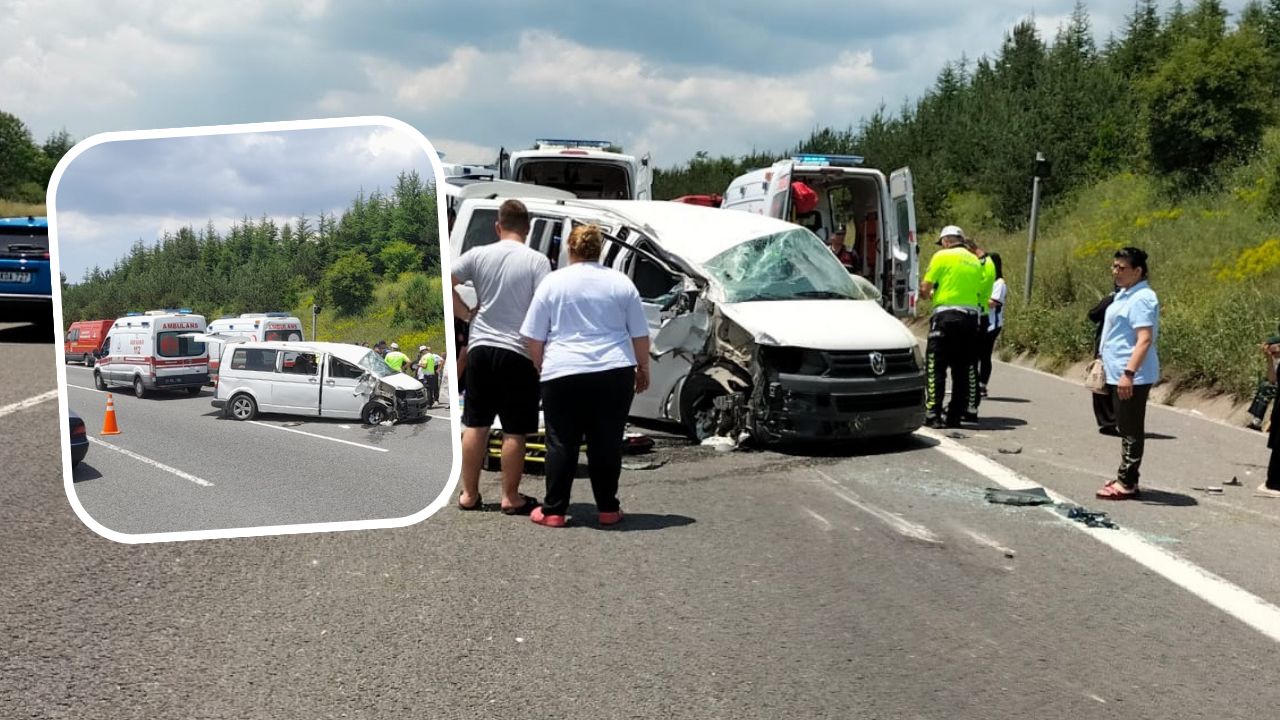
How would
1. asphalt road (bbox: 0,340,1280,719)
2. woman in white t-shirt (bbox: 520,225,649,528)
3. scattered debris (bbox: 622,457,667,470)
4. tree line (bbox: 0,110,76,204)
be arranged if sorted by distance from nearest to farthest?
asphalt road (bbox: 0,340,1280,719) < woman in white t-shirt (bbox: 520,225,649,528) < scattered debris (bbox: 622,457,667,470) < tree line (bbox: 0,110,76,204)

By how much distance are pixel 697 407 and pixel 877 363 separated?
1.57m

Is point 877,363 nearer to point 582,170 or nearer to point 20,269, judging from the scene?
point 20,269

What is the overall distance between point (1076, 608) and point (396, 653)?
10.4 ft

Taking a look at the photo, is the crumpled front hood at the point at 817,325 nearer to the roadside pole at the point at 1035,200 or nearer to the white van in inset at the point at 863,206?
the white van in inset at the point at 863,206

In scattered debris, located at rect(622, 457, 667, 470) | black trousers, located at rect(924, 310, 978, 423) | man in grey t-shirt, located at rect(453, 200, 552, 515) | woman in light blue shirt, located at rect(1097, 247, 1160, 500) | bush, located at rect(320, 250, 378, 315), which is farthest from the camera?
black trousers, located at rect(924, 310, 978, 423)

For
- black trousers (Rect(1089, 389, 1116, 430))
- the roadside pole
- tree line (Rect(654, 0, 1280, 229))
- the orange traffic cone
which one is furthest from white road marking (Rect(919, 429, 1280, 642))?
tree line (Rect(654, 0, 1280, 229))

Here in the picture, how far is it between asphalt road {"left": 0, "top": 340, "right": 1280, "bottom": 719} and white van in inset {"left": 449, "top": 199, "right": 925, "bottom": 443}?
1.65 m

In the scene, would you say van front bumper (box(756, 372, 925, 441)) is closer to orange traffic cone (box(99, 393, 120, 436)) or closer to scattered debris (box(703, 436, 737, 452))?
scattered debris (box(703, 436, 737, 452))

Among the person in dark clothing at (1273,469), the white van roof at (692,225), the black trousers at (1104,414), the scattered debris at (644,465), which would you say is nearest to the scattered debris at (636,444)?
the scattered debris at (644,465)

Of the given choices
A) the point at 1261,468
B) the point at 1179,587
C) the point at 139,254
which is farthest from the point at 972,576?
the point at 1261,468

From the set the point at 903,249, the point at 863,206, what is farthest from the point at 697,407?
the point at 863,206

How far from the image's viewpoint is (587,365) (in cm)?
716

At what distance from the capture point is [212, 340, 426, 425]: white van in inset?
74.1 inches

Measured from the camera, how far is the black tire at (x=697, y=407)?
10375 millimetres
